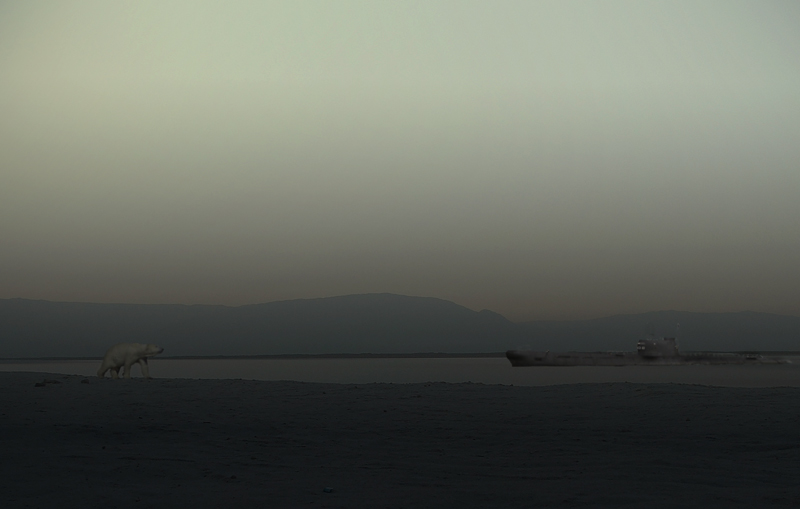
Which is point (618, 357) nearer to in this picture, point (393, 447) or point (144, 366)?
point (144, 366)

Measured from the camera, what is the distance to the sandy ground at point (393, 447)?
752 centimetres

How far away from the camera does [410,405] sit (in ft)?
48.3

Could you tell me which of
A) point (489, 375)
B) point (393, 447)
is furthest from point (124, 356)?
point (489, 375)

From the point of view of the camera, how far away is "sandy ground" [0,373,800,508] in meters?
7.52

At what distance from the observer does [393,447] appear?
35.0ft

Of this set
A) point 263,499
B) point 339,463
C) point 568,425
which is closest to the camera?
point 263,499

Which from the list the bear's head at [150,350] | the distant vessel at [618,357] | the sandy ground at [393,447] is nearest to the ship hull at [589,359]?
the distant vessel at [618,357]

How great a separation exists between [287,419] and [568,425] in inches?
190

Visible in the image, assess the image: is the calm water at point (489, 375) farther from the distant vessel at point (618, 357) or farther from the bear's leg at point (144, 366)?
the bear's leg at point (144, 366)

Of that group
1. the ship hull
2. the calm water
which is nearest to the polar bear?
the calm water

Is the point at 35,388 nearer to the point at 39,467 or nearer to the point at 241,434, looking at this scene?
the point at 241,434

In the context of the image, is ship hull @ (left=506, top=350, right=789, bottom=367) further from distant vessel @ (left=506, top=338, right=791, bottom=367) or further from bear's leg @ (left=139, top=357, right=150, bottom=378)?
bear's leg @ (left=139, top=357, right=150, bottom=378)

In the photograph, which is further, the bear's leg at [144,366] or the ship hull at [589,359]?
the ship hull at [589,359]

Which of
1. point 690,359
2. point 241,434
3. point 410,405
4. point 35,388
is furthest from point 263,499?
point 690,359
